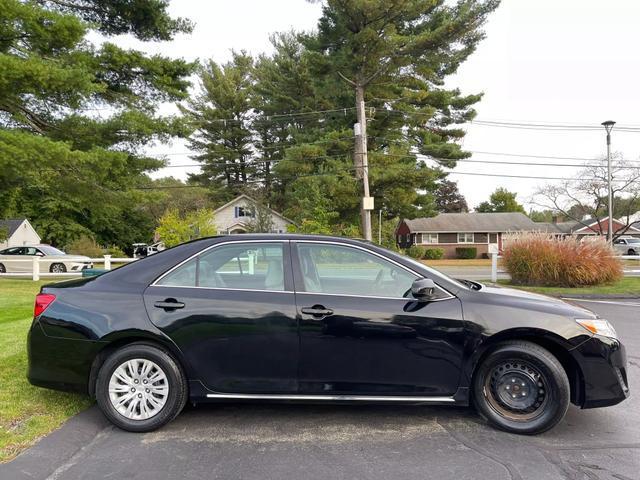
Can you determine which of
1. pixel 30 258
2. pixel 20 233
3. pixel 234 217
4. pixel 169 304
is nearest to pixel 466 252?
pixel 234 217

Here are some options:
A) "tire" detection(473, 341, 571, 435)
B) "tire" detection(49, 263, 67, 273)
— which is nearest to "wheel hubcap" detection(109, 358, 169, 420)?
"tire" detection(473, 341, 571, 435)

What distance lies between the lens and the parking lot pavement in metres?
3.06

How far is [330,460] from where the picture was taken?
3.23 metres

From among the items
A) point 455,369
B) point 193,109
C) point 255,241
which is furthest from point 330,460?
point 193,109

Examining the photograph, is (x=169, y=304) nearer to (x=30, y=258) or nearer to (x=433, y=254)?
(x=30, y=258)

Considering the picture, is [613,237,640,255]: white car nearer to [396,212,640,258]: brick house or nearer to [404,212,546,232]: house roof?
[396,212,640,258]: brick house

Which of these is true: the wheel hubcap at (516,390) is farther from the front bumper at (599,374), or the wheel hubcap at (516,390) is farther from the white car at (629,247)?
the white car at (629,247)

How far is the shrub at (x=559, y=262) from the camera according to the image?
14.6m

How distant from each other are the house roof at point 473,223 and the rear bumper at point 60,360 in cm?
4533

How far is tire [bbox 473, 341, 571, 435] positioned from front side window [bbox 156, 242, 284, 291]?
1827 millimetres

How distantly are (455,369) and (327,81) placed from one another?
2334 centimetres

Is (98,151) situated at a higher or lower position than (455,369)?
higher

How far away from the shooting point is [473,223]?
1925 inches

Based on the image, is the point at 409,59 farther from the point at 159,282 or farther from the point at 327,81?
the point at 159,282
